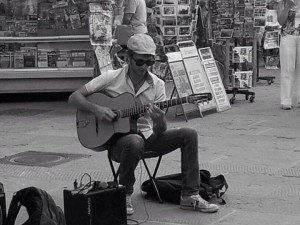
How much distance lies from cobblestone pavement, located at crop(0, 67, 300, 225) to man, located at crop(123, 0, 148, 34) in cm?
132

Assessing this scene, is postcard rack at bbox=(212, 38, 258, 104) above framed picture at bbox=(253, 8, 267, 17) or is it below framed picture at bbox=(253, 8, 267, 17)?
below

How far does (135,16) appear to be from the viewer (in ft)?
34.3

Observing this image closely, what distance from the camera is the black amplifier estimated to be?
5098 mm

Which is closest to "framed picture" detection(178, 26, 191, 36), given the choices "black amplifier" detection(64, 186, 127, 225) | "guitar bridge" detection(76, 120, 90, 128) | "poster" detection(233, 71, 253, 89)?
"poster" detection(233, 71, 253, 89)

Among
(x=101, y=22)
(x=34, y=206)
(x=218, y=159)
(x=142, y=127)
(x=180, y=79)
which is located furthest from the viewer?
(x=180, y=79)

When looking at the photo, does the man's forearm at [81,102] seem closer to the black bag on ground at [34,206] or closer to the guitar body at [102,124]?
the guitar body at [102,124]

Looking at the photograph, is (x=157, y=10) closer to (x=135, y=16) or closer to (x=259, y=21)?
(x=259, y=21)

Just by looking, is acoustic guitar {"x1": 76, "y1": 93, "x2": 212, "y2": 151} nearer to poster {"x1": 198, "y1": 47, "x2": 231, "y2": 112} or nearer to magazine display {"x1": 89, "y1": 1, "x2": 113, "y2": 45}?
magazine display {"x1": 89, "y1": 1, "x2": 113, "y2": 45}

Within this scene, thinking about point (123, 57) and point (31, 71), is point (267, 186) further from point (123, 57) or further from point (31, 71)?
point (31, 71)

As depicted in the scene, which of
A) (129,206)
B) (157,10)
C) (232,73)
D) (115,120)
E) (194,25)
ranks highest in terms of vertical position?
(157,10)

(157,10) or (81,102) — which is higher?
(157,10)

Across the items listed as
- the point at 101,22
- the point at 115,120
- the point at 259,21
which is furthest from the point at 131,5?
the point at 115,120

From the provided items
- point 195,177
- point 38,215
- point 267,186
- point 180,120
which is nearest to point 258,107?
point 180,120

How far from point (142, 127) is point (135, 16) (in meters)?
4.80
